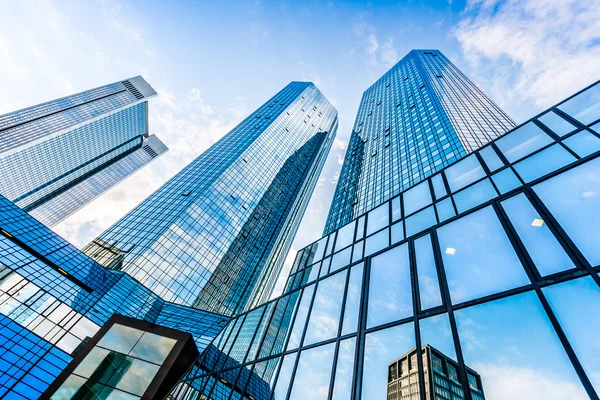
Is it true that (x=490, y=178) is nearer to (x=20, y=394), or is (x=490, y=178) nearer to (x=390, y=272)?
(x=390, y=272)

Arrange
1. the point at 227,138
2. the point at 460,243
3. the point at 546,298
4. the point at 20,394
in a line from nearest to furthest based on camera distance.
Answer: the point at 546,298 → the point at 460,243 → the point at 20,394 → the point at 227,138

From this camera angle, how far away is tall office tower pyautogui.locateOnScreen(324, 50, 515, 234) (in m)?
57.6

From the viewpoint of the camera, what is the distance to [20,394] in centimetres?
3222

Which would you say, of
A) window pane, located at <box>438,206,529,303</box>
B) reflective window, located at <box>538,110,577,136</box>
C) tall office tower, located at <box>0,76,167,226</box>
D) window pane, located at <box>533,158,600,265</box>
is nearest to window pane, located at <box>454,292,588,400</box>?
window pane, located at <box>438,206,529,303</box>

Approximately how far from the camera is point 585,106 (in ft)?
36.7

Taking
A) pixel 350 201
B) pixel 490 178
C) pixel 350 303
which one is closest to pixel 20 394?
pixel 350 303

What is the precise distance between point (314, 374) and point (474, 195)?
29.9 ft

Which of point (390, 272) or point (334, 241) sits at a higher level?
point (334, 241)

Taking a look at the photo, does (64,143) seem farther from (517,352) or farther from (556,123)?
(517,352)

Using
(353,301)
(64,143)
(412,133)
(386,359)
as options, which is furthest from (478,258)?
(64,143)

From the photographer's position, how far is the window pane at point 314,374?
9.14 metres

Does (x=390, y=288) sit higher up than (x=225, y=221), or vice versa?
(x=225, y=221)

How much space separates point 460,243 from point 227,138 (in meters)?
110

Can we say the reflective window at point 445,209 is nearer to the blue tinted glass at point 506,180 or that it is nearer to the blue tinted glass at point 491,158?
the blue tinted glass at point 506,180
